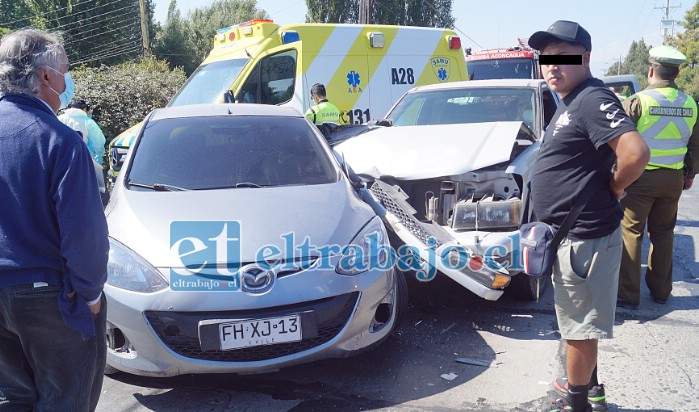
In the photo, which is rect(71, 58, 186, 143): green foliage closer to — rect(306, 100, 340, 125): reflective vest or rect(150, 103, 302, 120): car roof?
rect(306, 100, 340, 125): reflective vest

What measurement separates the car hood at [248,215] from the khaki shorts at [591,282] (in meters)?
1.20

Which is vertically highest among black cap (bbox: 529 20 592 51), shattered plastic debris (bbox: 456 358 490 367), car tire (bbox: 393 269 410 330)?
black cap (bbox: 529 20 592 51)

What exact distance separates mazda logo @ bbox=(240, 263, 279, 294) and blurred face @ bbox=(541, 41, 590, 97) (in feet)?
5.36

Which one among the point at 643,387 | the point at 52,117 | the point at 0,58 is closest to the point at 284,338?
the point at 52,117

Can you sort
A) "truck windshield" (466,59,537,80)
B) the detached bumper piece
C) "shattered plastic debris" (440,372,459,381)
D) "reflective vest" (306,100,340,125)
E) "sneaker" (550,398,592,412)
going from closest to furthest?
"sneaker" (550,398,592,412) < "shattered plastic debris" (440,372,459,381) < the detached bumper piece < "reflective vest" (306,100,340,125) < "truck windshield" (466,59,537,80)

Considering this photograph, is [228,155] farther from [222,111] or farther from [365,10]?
[365,10]

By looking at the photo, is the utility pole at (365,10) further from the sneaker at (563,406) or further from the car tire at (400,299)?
the sneaker at (563,406)

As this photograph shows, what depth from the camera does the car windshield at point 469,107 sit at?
18.8ft

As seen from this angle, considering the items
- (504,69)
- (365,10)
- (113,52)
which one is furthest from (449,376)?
(113,52)

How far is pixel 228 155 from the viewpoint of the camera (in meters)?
4.10

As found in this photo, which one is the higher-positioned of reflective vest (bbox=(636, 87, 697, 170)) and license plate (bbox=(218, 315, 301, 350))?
reflective vest (bbox=(636, 87, 697, 170))

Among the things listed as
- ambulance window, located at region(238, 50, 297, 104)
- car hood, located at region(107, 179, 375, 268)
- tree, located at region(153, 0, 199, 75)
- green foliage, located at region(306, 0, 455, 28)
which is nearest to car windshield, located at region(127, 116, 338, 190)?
car hood, located at region(107, 179, 375, 268)

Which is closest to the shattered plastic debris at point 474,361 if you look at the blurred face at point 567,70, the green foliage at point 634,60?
the blurred face at point 567,70

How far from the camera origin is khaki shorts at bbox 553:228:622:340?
2654 mm
